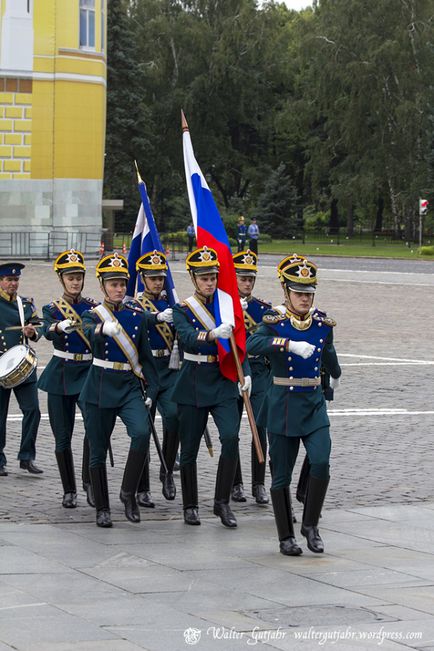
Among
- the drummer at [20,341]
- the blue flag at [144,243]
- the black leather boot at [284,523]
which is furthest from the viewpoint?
the drummer at [20,341]

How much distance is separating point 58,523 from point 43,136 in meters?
37.5

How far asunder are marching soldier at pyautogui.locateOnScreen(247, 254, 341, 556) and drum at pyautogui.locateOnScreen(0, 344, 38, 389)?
121 inches

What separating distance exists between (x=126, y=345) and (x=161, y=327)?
1448 millimetres

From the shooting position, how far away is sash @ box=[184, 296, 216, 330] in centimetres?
1023

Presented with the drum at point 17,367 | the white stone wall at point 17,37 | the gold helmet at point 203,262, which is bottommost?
the drum at point 17,367

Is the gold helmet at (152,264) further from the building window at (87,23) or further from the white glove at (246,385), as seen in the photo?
the building window at (87,23)

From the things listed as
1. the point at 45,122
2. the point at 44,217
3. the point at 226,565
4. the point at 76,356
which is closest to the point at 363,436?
the point at 76,356

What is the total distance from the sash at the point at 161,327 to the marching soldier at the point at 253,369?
626mm

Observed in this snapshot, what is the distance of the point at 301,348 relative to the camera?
9164 millimetres

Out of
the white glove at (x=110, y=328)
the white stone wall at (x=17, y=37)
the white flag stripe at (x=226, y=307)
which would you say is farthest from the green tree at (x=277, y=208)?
the white glove at (x=110, y=328)

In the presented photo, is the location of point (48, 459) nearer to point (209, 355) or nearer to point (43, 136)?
point (209, 355)

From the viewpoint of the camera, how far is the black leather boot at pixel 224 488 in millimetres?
9977

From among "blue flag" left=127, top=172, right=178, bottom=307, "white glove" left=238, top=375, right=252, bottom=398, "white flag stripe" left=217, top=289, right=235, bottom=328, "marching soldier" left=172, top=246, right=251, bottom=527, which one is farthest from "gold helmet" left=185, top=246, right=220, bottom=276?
"blue flag" left=127, top=172, right=178, bottom=307

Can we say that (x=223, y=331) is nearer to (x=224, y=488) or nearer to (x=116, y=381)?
(x=116, y=381)
